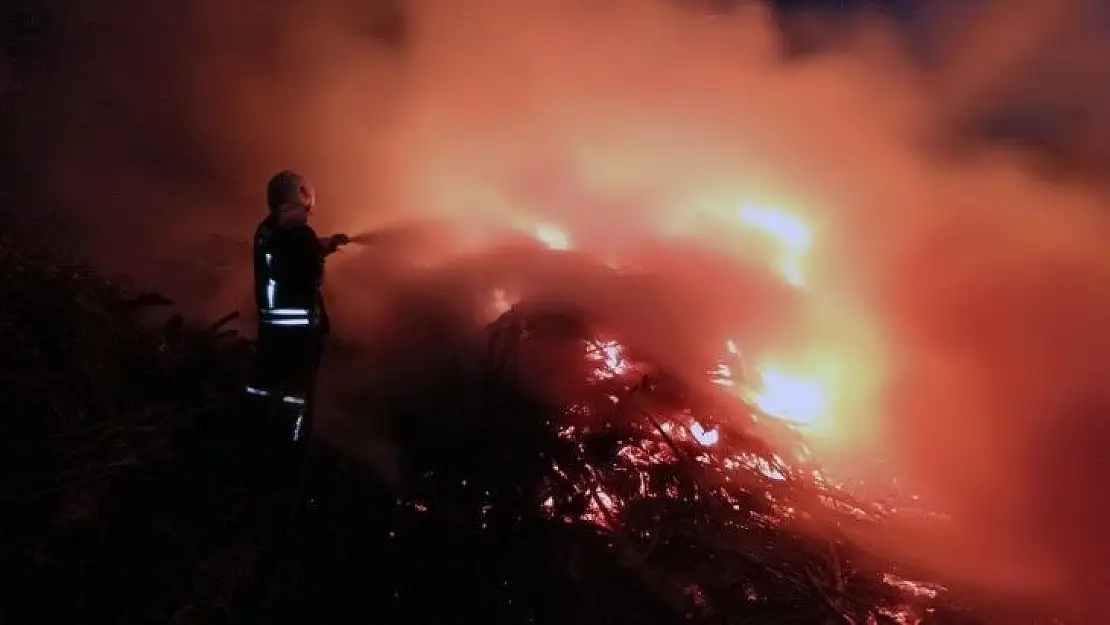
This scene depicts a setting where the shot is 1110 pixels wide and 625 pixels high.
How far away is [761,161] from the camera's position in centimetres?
1362

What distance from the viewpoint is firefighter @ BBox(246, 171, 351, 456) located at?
4691mm

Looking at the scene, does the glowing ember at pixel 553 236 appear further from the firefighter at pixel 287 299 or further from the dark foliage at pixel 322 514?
the firefighter at pixel 287 299

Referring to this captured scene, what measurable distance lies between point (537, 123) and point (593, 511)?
9529 millimetres

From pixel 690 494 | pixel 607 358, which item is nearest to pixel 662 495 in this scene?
pixel 690 494

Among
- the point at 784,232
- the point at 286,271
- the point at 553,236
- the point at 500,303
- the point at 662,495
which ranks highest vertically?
the point at 784,232

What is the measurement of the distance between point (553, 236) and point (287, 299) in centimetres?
555

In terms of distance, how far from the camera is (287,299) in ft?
15.5

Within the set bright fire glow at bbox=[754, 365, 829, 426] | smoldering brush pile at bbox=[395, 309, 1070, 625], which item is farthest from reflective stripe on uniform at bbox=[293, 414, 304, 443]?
bright fire glow at bbox=[754, 365, 829, 426]

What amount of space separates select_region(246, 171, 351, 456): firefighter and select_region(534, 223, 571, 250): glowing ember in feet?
16.2

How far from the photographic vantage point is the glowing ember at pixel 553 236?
9.67 meters

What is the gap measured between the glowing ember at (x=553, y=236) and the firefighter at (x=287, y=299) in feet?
16.2

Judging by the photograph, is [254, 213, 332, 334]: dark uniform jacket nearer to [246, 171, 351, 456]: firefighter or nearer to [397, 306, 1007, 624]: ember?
[246, 171, 351, 456]: firefighter

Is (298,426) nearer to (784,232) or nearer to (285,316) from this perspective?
(285,316)

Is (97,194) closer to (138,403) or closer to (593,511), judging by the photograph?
(138,403)
